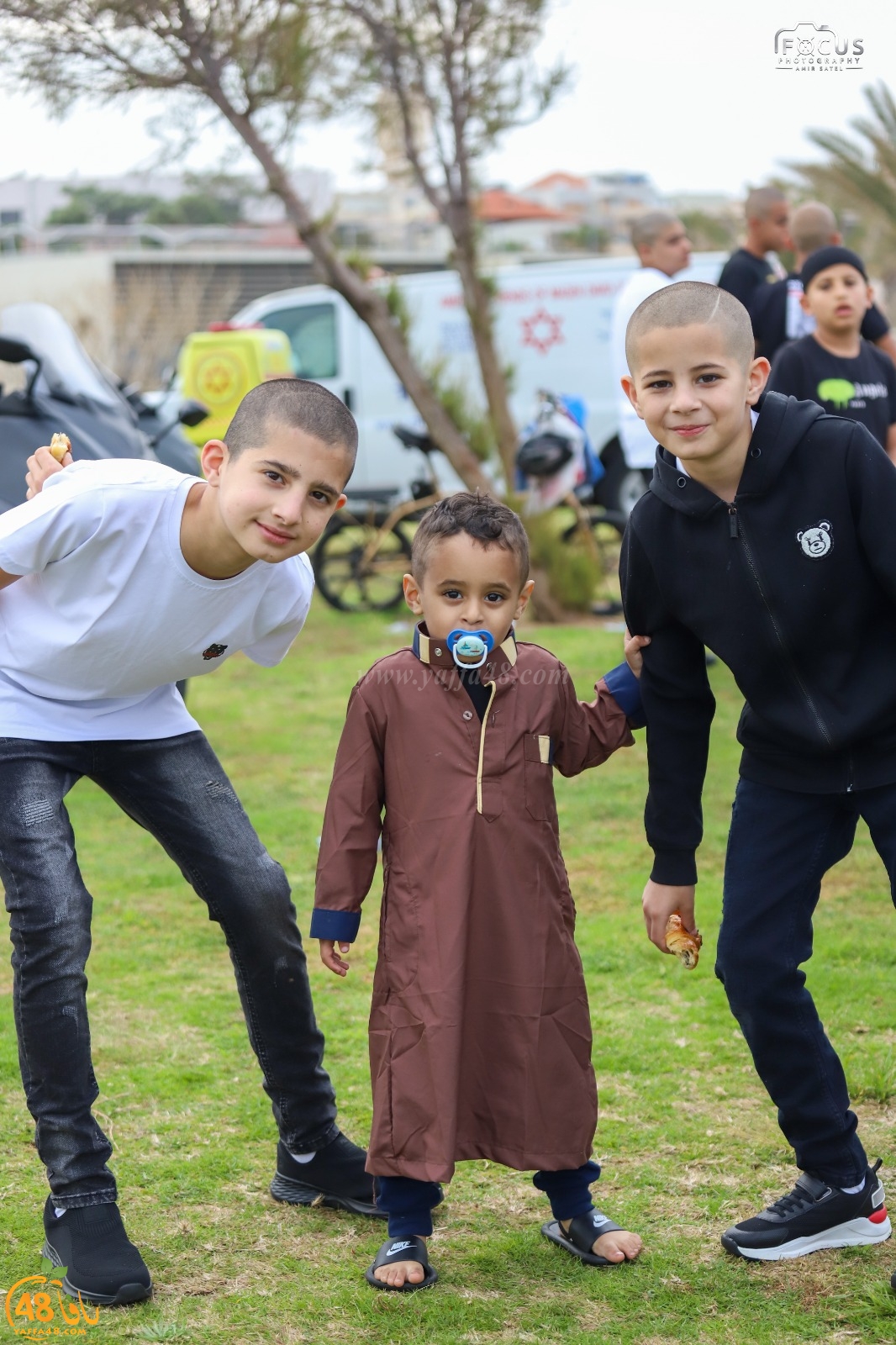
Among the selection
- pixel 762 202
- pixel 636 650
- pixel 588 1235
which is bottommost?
pixel 588 1235

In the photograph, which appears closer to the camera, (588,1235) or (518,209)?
(588,1235)

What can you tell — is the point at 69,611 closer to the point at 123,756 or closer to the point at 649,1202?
the point at 123,756

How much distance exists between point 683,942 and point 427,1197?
652 millimetres

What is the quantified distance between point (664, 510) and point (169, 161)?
693 cm

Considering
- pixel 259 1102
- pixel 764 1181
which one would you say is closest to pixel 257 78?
pixel 259 1102

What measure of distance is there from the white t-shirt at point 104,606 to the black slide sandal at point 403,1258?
1038 mm

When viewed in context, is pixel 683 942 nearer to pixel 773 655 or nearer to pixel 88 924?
pixel 773 655

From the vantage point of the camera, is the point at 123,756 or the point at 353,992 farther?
the point at 353,992

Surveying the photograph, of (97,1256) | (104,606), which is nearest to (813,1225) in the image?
(97,1256)

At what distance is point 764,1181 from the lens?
10.1 feet

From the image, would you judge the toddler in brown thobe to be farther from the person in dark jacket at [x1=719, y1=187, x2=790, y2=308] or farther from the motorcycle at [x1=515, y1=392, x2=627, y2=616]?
the motorcycle at [x1=515, y1=392, x2=627, y2=616]

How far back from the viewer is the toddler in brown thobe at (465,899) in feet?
8.79

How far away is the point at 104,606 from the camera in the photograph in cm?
282

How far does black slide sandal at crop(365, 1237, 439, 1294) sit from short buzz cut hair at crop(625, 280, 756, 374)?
161 centimetres
